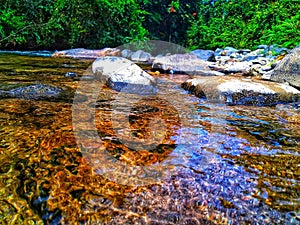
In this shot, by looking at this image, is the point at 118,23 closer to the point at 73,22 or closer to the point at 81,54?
the point at 73,22

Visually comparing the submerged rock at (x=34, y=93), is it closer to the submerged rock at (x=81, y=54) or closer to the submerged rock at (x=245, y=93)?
the submerged rock at (x=245, y=93)

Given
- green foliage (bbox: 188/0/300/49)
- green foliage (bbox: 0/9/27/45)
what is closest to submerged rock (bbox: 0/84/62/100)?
green foliage (bbox: 0/9/27/45)

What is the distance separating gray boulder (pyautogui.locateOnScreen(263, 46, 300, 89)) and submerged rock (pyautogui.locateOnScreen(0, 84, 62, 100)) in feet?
11.4

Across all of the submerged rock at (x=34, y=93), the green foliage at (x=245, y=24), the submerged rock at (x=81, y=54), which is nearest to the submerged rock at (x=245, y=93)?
the submerged rock at (x=34, y=93)

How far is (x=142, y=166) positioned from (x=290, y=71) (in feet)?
11.9

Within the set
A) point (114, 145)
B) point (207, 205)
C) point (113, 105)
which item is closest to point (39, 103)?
point (113, 105)

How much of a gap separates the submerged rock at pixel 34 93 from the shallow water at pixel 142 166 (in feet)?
0.62

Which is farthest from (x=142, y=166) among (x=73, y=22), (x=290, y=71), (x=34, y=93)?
(x=73, y=22)

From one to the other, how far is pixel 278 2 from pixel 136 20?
6.49 m

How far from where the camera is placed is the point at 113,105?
2541 millimetres

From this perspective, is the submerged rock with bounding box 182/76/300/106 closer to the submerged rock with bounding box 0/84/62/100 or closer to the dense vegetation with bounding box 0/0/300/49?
the submerged rock with bounding box 0/84/62/100

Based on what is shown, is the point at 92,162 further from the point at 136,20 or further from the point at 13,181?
the point at 136,20

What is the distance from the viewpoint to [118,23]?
1138cm

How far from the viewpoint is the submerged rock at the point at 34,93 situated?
2.50 metres
